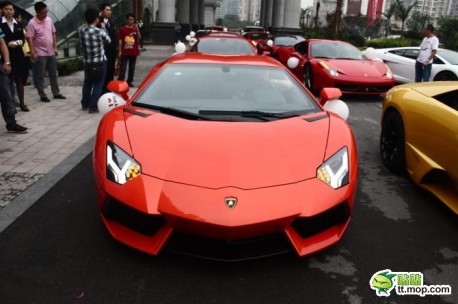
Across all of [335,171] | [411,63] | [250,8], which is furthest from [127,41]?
[250,8]

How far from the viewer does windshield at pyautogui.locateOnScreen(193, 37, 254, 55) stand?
364 inches

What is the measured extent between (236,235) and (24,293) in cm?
129

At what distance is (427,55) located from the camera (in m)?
10.3

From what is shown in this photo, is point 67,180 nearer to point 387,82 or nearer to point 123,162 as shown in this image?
point 123,162

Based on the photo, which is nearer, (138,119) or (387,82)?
(138,119)

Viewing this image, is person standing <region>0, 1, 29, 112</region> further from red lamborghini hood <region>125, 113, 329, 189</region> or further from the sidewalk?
red lamborghini hood <region>125, 113, 329, 189</region>

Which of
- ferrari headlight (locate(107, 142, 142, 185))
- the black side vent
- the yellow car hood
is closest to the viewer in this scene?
ferrari headlight (locate(107, 142, 142, 185))

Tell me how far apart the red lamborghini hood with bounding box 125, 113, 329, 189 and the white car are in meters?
8.66

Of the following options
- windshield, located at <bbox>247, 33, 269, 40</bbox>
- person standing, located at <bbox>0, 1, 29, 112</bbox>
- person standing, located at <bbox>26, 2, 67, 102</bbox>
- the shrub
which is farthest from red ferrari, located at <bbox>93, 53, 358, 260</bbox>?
windshield, located at <bbox>247, 33, 269, 40</bbox>

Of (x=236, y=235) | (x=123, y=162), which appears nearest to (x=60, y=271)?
(x=123, y=162)

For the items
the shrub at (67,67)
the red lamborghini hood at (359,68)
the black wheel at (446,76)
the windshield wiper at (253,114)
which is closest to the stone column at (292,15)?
the shrub at (67,67)

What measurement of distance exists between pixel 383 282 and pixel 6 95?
5166 millimetres

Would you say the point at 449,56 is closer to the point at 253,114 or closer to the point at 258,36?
the point at 253,114

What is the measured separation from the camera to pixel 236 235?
8.11 feet
